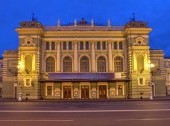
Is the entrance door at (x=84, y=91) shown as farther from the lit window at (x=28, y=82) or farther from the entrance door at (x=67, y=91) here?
the lit window at (x=28, y=82)

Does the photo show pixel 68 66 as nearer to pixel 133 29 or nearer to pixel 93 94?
pixel 93 94

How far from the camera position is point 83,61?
225 feet

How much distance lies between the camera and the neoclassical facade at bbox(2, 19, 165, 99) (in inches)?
2586

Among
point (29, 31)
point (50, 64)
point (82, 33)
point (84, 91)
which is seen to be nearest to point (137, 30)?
point (82, 33)

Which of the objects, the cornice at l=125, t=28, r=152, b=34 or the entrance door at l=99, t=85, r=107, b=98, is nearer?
the cornice at l=125, t=28, r=152, b=34

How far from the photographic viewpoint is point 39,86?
6612cm

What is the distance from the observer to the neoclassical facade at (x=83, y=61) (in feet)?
216

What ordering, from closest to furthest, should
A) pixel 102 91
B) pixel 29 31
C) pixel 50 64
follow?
pixel 29 31, pixel 102 91, pixel 50 64

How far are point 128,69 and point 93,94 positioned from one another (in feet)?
26.7

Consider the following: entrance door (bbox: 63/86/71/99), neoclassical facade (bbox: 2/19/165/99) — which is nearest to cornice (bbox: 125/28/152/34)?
neoclassical facade (bbox: 2/19/165/99)
